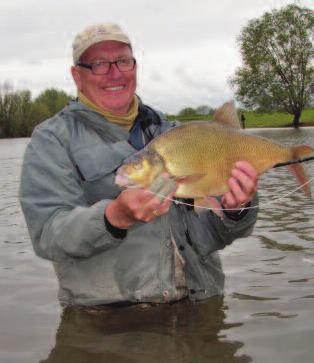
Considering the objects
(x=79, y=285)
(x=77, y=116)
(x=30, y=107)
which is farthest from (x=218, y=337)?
(x=30, y=107)

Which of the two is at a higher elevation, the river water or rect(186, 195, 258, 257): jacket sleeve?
rect(186, 195, 258, 257): jacket sleeve

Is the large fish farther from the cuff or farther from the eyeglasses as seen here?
the eyeglasses

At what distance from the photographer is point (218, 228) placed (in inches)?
179

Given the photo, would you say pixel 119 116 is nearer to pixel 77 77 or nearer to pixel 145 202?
pixel 77 77

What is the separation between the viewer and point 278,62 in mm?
61344

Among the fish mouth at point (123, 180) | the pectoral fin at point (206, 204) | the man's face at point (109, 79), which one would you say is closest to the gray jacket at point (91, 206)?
the man's face at point (109, 79)

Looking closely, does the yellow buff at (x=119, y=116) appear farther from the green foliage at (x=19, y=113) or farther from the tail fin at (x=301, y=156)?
the green foliage at (x=19, y=113)

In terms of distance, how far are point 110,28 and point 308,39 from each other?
59.4m

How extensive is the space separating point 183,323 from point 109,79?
77.9 inches

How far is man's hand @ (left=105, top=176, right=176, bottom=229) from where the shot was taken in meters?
3.22

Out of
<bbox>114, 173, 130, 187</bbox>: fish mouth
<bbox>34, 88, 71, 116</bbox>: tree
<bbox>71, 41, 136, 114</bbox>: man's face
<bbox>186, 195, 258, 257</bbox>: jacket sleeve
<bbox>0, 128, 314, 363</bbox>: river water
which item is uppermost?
<bbox>34, 88, 71, 116</bbox>: tree

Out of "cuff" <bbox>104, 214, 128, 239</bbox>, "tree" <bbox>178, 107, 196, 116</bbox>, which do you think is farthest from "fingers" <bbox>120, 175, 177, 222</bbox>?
"tree" <bbox>178, 107, 196, 116</bbox>

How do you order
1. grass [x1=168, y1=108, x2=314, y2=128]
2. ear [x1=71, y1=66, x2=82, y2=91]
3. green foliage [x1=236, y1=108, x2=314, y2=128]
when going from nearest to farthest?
ear [x1=71, y1=66, x2=82, y2=91] → green foliage [x1=236, y1=108, x2=314, y2=128] → grass [x1=168, y1=108, x2=314, y2=128]

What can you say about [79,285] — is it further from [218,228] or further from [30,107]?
[30,107]
